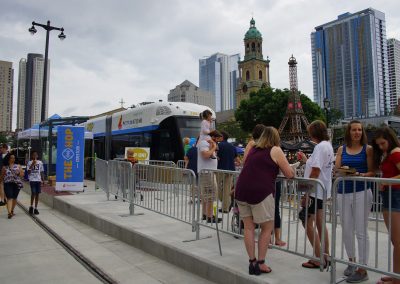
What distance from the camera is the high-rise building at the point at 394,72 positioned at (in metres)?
83.6

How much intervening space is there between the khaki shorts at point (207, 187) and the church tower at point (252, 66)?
12389cm

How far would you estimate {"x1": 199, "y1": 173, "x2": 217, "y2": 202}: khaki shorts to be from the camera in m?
5.76

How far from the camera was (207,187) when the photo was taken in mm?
5812

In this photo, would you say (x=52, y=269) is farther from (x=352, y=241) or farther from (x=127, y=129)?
(x=127, y=129)

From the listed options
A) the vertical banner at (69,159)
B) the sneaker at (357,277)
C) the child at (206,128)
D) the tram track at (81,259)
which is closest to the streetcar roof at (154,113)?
the vertical banner at (69,159)

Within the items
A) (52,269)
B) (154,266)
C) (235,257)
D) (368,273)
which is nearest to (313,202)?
(368,273)

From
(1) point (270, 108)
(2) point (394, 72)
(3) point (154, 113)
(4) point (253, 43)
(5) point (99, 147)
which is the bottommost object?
(5) point (99, 147)

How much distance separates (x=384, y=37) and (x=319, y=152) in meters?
89.0

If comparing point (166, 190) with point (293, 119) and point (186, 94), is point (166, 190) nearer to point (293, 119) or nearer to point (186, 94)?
point (293, 119)

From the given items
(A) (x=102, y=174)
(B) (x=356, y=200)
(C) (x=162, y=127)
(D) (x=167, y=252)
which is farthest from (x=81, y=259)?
(C) (x=162, y=127)

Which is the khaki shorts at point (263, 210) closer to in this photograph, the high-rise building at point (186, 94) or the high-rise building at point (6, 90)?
the high-rise building at point (186, 94)

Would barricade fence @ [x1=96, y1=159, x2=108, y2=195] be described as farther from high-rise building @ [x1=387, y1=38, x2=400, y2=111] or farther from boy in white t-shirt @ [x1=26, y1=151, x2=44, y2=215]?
high-rise building @ [x1=387, y1=38, x2=400, y2=111]

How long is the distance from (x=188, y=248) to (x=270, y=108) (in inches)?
2015

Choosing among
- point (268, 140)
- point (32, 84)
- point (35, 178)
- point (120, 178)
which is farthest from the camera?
point (32, 84)
